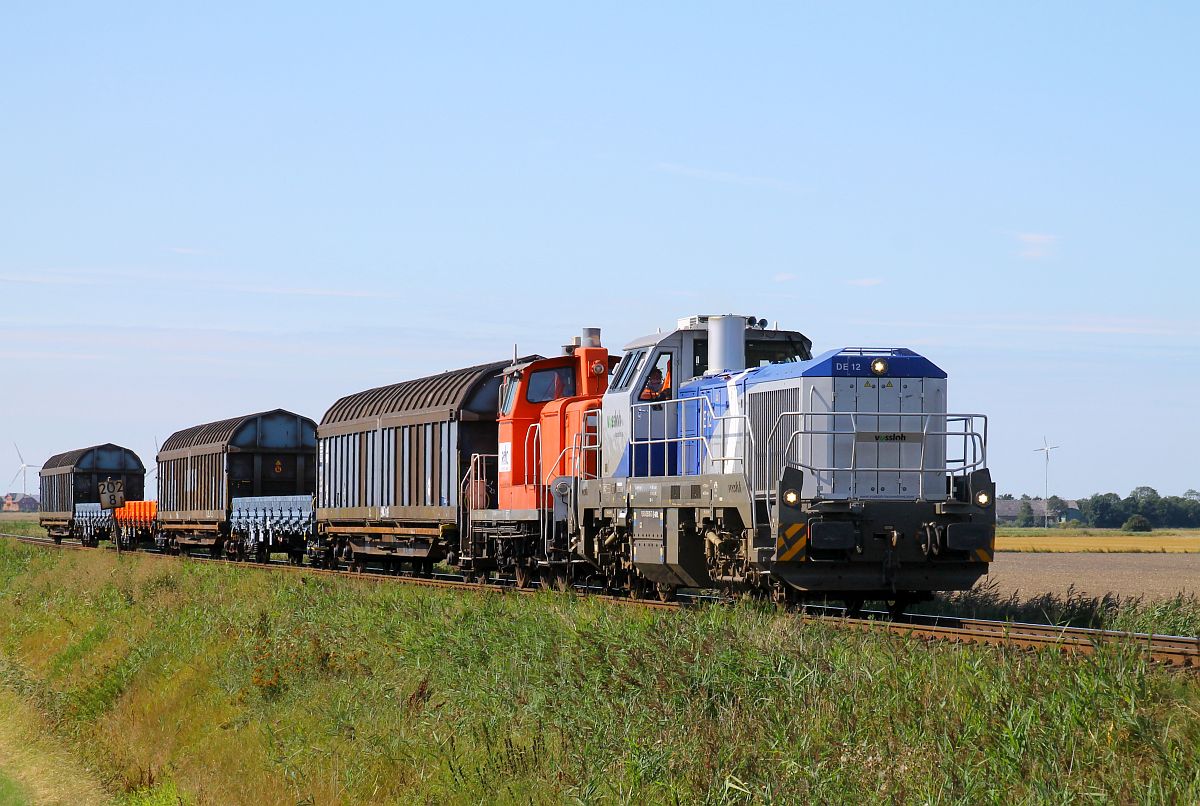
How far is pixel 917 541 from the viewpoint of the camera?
14586 mm

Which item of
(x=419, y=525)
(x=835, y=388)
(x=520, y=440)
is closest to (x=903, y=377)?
(x=835, y=388)

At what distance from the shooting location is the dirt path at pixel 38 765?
15391 millimetres

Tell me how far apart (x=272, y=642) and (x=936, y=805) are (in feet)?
34.0

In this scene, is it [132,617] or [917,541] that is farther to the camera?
[132,617]

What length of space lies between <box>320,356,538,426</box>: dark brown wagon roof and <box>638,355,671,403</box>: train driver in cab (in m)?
6.06

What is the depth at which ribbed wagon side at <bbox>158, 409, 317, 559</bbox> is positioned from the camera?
35.6 m

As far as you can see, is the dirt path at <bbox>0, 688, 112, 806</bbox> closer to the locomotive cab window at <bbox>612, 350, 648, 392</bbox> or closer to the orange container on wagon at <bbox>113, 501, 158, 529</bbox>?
the locomotive cab window at <bbox>612, 350, 648, 392</bbox>

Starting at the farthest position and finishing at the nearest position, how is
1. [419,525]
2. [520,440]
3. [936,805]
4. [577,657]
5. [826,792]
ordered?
1. [419,525]
2. [520,440]
3. [577,657]
4. [826,792]
5. [936,805]

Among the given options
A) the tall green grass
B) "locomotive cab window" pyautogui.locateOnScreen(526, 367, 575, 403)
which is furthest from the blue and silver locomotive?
"locomotive cab window" pyautogui.locateOnScreen(526, 367, 575, 403)

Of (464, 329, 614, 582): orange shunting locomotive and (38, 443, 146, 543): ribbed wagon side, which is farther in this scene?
(38, 443, 146, 543): ribbed wagon side

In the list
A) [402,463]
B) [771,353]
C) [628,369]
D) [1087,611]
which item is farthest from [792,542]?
[402,463]

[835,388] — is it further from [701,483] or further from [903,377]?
[701,483]

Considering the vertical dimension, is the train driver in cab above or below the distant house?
above

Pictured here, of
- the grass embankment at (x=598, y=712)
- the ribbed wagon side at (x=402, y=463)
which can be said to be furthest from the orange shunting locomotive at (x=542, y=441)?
the grass embankment at (x=598, y=712)
